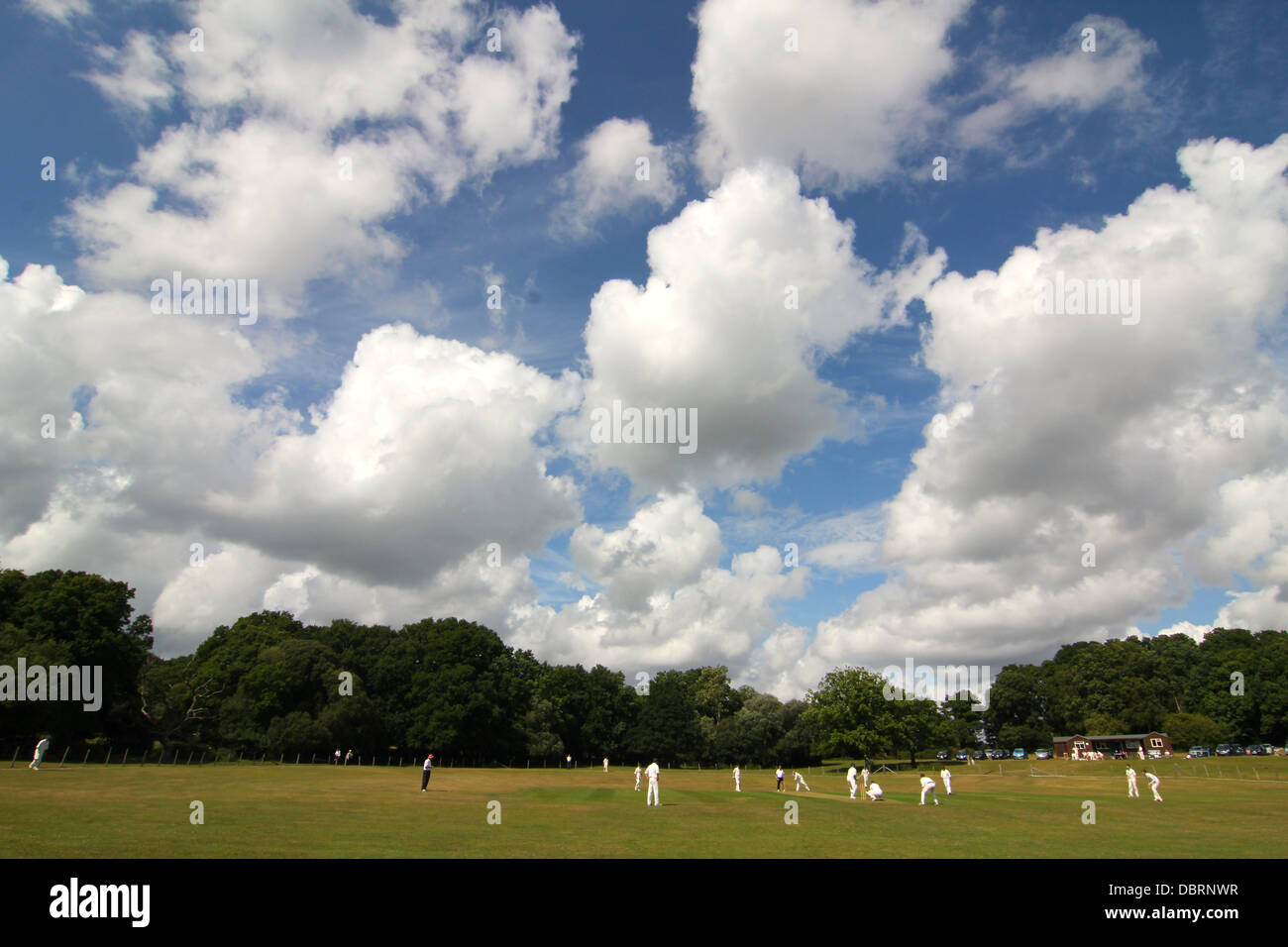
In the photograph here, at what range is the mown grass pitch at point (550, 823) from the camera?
71.6ft

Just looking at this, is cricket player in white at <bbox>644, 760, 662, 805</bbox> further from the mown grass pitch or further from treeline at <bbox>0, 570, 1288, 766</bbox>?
treeline at <bbox>0, 570, 1288, 766</bbox>

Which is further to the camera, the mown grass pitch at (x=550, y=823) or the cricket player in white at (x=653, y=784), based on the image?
the cricket player in white at (x=653, y=784)

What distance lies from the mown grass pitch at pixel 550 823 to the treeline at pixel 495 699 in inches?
1153

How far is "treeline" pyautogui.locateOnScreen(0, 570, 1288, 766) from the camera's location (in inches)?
3221

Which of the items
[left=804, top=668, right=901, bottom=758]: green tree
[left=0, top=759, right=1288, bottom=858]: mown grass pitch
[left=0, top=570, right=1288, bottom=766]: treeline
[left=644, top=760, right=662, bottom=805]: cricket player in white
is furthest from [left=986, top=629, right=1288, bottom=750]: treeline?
[left=644, top=760, right=662, bottom=805]: cricket player in white

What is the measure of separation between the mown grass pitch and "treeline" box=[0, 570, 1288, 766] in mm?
29275

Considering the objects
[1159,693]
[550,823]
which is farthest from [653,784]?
[1159,693]

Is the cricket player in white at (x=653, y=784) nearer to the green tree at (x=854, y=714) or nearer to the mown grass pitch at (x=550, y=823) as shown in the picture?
the mown grass pitch at (x=550, y=823)

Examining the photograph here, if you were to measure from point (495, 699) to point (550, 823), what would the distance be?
294ft

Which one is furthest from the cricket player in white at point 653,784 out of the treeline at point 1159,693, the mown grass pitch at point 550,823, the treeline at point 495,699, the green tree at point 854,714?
the treeline at point 1159,693

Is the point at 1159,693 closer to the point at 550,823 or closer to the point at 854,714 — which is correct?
the point at 854,714

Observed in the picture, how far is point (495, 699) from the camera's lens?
381 feet
